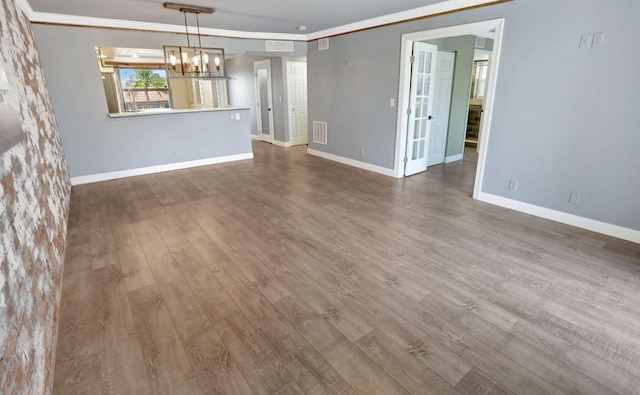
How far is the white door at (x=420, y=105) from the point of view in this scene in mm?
5148

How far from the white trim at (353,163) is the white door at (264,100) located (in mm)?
2022

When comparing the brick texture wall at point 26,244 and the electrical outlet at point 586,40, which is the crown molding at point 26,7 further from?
the electrical outlet at point 586,40

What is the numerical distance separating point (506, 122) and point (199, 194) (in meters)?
4.25

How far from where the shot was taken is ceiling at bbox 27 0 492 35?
4.13 metres

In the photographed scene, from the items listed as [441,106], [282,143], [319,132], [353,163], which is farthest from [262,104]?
[441,106]

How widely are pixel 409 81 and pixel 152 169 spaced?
4763mm

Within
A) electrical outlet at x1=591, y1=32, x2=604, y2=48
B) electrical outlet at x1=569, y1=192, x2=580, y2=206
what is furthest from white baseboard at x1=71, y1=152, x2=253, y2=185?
electrical outlet at x1=591, y1=32, x2=604, y2=48

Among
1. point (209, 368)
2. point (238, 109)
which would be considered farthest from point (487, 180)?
point (238, 109)

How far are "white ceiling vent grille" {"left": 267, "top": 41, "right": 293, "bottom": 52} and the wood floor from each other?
400 cm

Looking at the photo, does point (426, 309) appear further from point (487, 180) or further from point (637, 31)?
point (637, 31)

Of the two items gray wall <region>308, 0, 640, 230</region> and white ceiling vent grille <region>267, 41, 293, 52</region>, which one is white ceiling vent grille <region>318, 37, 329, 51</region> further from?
gray wall <region>308, 0, 640, 230</region>

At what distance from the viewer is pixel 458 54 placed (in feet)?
19.6

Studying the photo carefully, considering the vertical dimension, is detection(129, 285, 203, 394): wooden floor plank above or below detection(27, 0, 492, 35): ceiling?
below

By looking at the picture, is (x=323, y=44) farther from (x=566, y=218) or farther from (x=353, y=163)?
(x=566, y=218)
